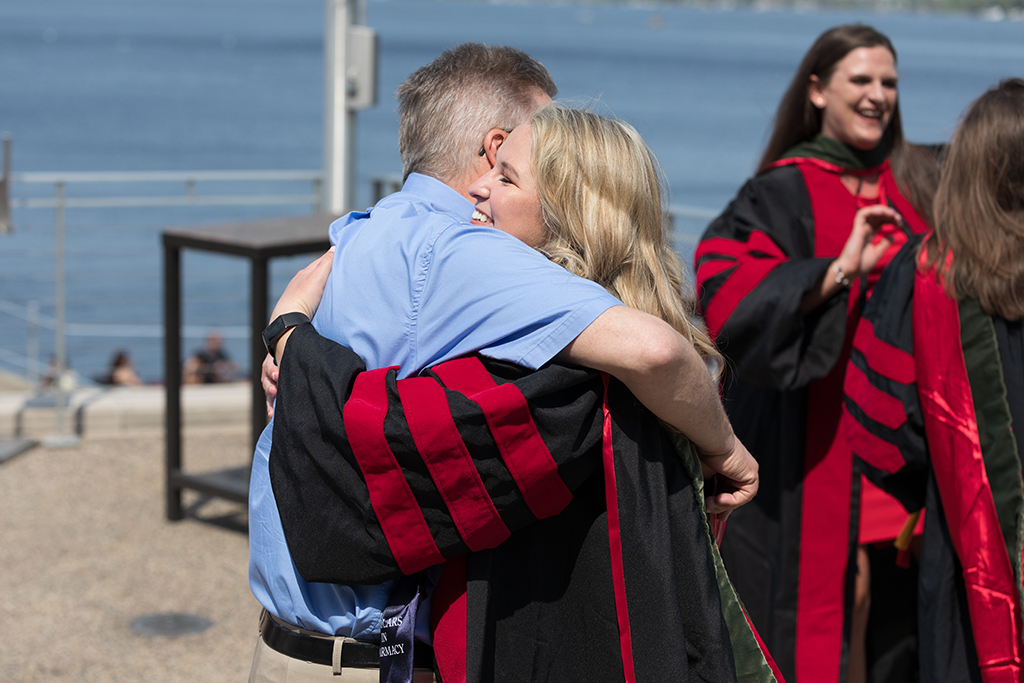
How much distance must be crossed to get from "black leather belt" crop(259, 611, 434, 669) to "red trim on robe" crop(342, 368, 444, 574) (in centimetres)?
22

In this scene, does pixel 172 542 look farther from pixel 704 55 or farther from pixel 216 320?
pixel 704 55

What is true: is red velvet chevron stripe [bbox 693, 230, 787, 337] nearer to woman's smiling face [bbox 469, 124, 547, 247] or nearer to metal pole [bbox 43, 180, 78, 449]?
woman's smiling face [bbox 469, 124, 547, 247]

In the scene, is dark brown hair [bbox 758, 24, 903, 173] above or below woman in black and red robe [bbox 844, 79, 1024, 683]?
above

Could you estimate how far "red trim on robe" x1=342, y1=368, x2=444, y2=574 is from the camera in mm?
1573

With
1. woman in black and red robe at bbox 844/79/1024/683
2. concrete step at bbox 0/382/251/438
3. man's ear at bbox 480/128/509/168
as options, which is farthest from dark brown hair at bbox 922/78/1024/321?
concrete step at bbox 0/382/251/438

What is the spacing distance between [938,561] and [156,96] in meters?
81.0

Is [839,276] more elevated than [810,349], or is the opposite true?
[839,276]

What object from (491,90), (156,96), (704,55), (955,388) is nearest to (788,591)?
(955,388)

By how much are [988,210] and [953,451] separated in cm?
56

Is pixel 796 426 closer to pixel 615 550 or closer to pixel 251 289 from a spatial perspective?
pixel 615 550

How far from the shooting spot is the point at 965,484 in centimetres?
247

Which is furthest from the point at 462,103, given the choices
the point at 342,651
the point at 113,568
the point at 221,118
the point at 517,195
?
the point at 221,118

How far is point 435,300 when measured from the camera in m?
1.63

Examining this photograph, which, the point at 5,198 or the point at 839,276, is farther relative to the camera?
the point at 5,198
